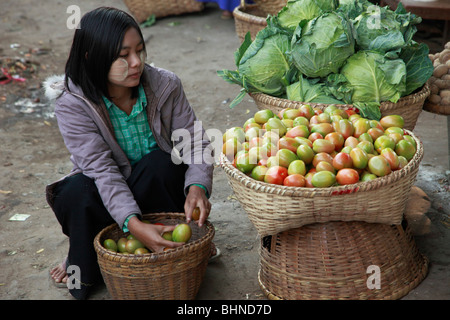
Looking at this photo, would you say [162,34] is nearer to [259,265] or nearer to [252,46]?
[252,46]

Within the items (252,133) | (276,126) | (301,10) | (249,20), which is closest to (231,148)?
(252,133)

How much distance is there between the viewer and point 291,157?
7.51 feet

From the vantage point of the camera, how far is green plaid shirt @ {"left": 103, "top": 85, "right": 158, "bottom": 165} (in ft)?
8.61

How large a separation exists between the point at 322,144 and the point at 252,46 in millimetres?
1067

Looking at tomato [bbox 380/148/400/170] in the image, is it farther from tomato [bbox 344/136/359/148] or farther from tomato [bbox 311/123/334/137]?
tomato [bbox 311/123/334/137]

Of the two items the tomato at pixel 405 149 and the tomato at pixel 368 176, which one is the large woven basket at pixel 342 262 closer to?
the tomato at pixel 368 176

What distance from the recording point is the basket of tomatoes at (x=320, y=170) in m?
2.12

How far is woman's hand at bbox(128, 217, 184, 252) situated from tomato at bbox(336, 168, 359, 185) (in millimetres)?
724

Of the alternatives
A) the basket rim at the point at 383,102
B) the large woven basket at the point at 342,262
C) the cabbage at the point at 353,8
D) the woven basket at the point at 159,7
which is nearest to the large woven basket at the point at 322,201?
the large woven basket at the point at 342,262

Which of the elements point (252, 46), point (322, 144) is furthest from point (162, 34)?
point (322, 144)

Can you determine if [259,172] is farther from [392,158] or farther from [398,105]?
[398,105]

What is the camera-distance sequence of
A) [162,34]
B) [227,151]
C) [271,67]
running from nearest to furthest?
[227,151] < [271,67] < [162,34]

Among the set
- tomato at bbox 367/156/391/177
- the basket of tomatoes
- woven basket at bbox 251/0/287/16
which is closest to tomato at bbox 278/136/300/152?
the basket of tomatoes

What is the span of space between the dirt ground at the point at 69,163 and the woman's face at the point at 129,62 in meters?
1.03
